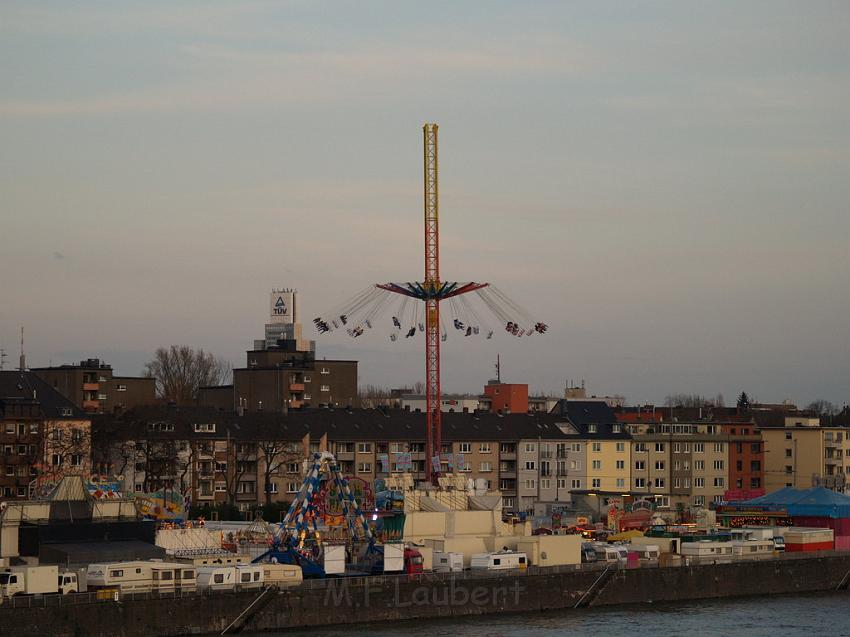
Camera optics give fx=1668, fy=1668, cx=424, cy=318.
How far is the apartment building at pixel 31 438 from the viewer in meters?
142

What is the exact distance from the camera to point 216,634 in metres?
86.6

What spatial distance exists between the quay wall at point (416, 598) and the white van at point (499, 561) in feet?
4.63

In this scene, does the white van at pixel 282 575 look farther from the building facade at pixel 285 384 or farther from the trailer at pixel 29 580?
the building facade at pixel 285 384

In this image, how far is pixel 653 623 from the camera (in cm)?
9569

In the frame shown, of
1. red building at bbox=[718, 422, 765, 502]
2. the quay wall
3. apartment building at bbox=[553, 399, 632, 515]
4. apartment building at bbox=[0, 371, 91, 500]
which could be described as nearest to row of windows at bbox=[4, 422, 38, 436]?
apartment building at bbox=[0, 371, 91, 500]

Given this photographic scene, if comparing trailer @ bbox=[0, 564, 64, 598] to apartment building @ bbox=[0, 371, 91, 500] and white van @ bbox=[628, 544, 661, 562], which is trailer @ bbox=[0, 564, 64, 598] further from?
apartment building @ bbox=[0, 371, 91, 500]

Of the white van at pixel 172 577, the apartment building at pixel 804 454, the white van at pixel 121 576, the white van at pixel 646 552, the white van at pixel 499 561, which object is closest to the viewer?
the white van at pixel 121 576

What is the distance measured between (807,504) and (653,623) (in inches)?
1364

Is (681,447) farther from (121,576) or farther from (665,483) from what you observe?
(121,576)

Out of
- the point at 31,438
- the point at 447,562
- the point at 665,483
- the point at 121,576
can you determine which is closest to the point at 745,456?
the point at 665,483

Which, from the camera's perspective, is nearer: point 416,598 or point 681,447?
point 416,598

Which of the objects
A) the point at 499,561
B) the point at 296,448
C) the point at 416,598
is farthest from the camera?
the point at 296,448

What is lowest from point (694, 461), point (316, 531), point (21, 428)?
point (316, 531)

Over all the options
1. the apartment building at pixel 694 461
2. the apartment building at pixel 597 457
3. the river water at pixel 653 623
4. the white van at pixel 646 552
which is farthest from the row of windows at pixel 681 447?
the river water at pixel 653 623
